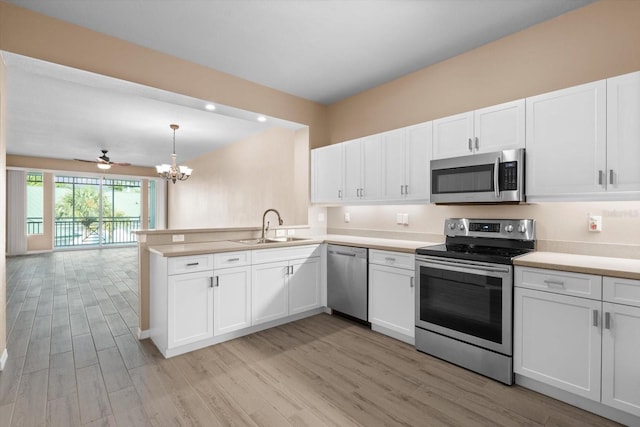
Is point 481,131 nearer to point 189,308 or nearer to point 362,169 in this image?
point 362,169

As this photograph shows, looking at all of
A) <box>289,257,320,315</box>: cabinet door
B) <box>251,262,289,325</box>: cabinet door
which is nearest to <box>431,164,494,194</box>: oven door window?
<box>289,257,320,315</box>: cabinet door

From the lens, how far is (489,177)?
100 inches

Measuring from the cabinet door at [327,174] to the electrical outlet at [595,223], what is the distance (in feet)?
7.68

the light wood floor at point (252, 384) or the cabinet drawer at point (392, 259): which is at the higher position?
the cabinet drawer at point (392, 259)

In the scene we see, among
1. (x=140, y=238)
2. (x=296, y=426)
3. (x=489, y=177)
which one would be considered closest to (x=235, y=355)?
(x=296, y=426)

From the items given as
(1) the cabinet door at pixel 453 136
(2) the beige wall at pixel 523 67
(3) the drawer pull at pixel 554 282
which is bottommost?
(3) the drawer pull at pixel 554 282

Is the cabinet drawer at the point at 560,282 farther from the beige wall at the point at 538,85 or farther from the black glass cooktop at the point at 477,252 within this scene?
the beige wall at the point at 538,85

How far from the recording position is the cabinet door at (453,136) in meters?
2.74

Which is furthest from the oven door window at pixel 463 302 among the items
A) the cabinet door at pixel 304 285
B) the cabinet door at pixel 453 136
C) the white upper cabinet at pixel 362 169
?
the cabinet door at pixel 304 285

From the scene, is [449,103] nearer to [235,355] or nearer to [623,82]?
[623,82]

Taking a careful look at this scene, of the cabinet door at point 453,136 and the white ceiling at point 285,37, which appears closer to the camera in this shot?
the white ceiling at point 285,37

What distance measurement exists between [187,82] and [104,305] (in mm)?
2922

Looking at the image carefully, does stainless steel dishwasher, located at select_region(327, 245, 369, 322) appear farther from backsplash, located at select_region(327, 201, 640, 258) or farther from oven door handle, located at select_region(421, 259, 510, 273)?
oven door handle, located at select_region(421, 259, 510, 273)

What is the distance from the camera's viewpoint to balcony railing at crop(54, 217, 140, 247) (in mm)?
9211
